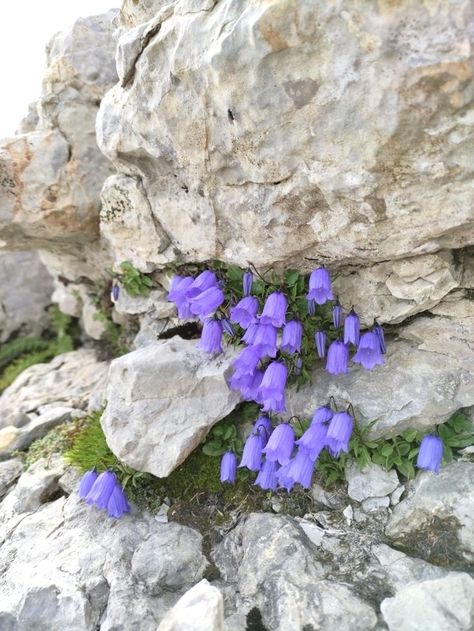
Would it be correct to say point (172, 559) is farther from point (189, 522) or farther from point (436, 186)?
point (436, 186)

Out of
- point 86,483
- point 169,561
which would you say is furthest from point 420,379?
point 86,483

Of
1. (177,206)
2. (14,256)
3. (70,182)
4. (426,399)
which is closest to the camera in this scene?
(426,399)

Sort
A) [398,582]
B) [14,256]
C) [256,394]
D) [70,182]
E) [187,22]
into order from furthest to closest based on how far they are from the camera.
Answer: [14,256]
[70,182]
[256,394]
[187,22]
[398,582]

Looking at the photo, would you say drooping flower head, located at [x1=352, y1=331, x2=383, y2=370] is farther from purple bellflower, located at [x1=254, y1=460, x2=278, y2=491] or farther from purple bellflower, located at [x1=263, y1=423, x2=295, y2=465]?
purple bellflower, located at [x1=254, y1=460, x2=278, y2=491]

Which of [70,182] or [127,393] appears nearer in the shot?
[127,393]

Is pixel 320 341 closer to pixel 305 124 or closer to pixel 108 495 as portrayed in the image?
pixel 305 124

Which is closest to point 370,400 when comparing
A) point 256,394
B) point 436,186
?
point 256,394
